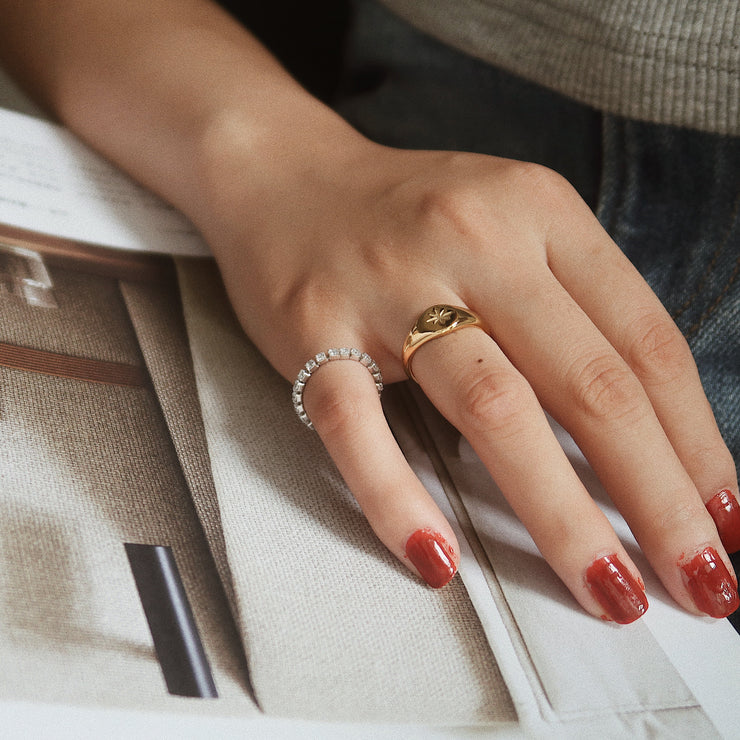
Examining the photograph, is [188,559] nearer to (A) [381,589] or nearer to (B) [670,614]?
(A) [381,589]

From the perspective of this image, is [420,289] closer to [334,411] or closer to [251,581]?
[334,411]

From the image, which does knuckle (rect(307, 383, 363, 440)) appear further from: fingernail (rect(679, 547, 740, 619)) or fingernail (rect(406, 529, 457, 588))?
fingernail (rect(679, 547, 740, 619))

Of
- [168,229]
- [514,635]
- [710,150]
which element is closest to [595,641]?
[514,635]

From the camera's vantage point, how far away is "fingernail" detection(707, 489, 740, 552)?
42 centimetres

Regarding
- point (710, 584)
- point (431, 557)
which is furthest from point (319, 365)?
point (710, 584)

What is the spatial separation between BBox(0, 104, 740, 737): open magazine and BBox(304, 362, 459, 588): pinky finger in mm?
18

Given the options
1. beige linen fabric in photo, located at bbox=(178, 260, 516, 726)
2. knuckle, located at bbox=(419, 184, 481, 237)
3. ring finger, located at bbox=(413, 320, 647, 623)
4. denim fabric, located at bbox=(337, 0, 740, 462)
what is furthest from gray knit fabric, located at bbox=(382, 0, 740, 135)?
beige linen fabric in photo, located at bbox=(178, 260, 516, 726)

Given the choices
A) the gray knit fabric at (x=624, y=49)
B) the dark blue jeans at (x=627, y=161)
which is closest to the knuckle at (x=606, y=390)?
the dark blue jeans at (x=627, y=161)

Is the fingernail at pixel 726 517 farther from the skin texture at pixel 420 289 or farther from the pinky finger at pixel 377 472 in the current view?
the pinky finger at pixel 377 472

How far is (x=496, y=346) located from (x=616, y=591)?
0.17 metres

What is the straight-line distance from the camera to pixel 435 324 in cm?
44

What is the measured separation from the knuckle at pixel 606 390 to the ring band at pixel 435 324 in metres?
0.08

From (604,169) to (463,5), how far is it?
0.66 ft

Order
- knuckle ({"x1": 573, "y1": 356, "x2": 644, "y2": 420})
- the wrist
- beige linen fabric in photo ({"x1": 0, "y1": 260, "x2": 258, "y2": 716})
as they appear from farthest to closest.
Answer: the wrist
knuckle ({"x1": 573, "y1": 356, "x2": 644, "y2": 420})
beige linen fabric in photo ({"x1": 0, "y1": 260, "x2": 258, "y2": 716})
